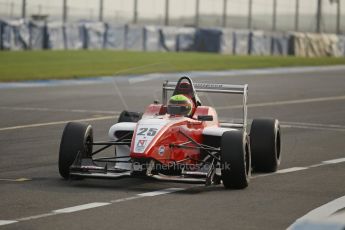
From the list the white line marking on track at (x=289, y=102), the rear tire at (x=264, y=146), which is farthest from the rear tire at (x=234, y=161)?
the white line marking on track at (x=289, y=102)

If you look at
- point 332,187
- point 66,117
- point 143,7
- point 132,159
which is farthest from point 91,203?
point 143,7

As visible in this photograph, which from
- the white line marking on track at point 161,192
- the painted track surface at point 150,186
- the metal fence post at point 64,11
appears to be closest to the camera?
the painted track surface at point 150,186

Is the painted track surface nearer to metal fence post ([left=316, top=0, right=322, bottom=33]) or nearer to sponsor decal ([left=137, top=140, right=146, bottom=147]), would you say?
sponsor decal ([left=137, top=140, right=146, bottom=147])

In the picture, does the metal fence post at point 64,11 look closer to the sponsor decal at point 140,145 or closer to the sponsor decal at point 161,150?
the sponsor decal at point 161,150

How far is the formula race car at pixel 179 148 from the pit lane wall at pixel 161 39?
33.9 meters

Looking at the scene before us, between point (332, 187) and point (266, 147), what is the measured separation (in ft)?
4.42

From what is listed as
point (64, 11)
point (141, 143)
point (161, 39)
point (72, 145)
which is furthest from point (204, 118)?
point (161, 39)

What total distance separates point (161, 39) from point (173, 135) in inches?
1848

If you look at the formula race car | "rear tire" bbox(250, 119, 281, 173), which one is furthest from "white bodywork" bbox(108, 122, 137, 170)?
"rear tire" bbox(250, 119, 281, 173)

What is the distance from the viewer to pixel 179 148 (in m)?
A: 12.2

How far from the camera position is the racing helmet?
42.1ft

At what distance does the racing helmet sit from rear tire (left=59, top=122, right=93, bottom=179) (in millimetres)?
1028

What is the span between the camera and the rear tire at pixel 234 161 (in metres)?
11.7

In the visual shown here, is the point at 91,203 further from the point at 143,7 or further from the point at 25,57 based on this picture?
the point at 143,7
